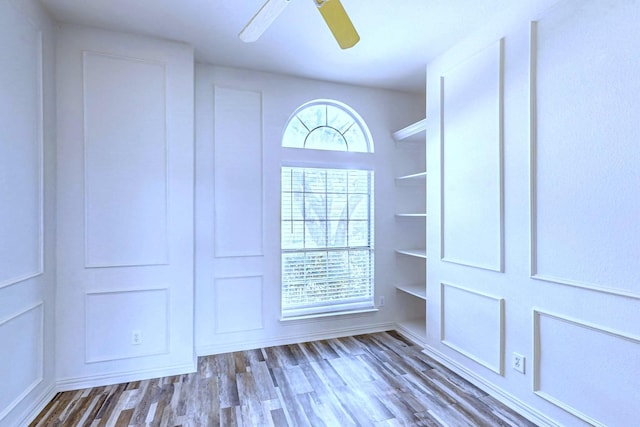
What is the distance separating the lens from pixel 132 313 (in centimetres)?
243

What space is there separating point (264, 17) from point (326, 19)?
0.97 ft

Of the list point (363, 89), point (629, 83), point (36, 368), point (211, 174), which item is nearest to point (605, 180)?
point (629, 83)

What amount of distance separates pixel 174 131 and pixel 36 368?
194cm

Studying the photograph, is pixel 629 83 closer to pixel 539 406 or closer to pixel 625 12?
pixel 625 12

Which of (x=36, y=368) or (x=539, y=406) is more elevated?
(x=36, y=368)

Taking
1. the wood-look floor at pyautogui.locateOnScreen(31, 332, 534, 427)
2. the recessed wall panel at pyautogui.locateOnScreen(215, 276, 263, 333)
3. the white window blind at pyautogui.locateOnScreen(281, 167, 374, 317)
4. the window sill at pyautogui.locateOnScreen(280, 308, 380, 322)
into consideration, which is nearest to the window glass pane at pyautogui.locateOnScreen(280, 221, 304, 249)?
the white window blind at pyautogui.locateOnScreen(281, 167, 374, 317)

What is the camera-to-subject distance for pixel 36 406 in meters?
2.01

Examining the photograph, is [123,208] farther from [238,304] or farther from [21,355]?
[238,304]

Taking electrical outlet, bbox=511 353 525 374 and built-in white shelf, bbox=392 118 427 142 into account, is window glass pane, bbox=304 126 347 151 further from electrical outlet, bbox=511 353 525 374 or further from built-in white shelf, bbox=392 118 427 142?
electrical outlet, bbox=511 353 525 374

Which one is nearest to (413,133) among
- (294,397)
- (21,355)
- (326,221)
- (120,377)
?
(326,221)

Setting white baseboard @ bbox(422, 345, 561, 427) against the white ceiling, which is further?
the white ceiling

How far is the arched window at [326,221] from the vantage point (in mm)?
3205

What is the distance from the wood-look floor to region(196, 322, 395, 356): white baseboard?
99 mm

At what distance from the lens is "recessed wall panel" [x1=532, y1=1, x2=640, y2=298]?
1508mm
